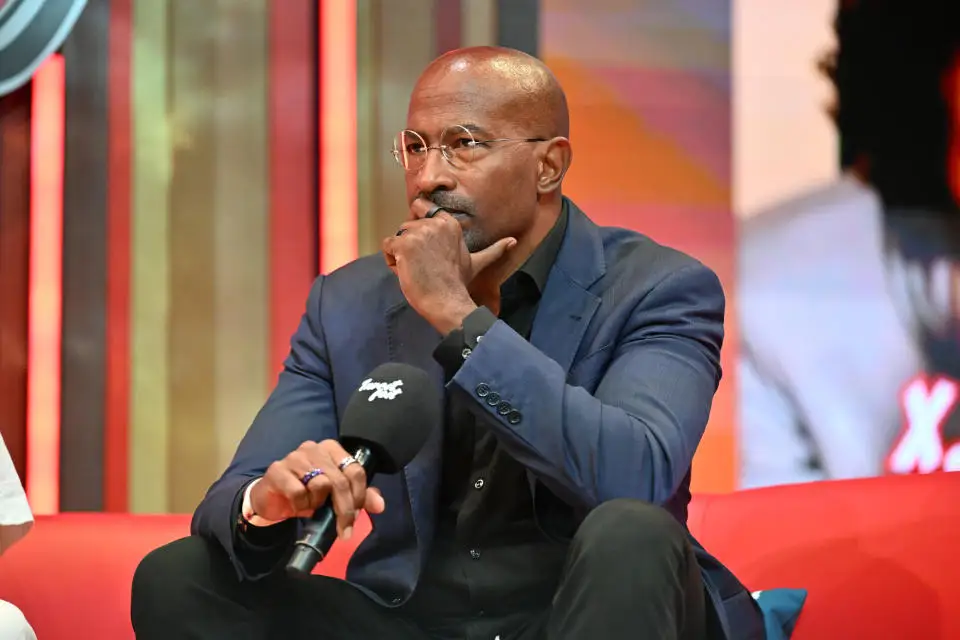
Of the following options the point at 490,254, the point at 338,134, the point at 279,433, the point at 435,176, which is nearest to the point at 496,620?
the point at 279,433

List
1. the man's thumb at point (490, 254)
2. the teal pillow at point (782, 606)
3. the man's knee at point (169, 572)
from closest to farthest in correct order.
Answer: the man's knee at point (169, 572)
the man's thumb at point (490, 254)
the teal pillow at point (782, 606)

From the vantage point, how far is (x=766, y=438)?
3.28 metres

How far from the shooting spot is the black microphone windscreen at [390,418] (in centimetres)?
154

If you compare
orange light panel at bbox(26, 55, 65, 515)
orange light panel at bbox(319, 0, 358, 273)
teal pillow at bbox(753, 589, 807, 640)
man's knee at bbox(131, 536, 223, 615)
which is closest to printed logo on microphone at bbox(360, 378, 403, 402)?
man's knee at bbox(131, 536, 223, 615)

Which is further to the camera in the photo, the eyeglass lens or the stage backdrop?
the stage backdrop

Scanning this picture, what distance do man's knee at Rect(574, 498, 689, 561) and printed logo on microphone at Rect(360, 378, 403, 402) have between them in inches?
11.0

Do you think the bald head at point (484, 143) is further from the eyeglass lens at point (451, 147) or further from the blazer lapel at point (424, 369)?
the blazer lapel at point (424, 369)

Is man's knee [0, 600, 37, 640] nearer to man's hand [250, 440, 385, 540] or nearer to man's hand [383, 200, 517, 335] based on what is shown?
man's hand [250, 440, 385, 540]

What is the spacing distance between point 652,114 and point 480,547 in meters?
1.71

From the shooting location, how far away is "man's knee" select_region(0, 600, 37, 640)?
7.18 ft

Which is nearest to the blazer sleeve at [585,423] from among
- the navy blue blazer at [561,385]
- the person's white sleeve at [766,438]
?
the navy blue blazer at [561,385]

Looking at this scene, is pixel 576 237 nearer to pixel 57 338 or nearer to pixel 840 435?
pixel 840 435

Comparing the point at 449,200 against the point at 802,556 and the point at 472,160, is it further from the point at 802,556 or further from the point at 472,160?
the point at 802,556

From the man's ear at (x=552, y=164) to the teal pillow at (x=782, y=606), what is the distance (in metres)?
0.83
